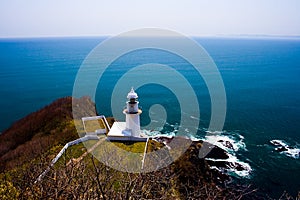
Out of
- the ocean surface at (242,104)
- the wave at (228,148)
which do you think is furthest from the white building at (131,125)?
the ocean surface at (242,104)

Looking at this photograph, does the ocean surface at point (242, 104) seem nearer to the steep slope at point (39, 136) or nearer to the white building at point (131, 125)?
the steep slope at point (39, 136)

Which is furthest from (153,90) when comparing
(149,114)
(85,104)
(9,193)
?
(9,193)

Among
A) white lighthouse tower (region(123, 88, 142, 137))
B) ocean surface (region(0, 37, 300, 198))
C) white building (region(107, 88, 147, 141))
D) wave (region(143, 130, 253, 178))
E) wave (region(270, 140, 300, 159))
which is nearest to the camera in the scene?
white building (region(107, 88, 147, 141))

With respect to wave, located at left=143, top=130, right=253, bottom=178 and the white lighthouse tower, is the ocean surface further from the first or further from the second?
the white lighthouse tower

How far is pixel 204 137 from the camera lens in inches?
1217

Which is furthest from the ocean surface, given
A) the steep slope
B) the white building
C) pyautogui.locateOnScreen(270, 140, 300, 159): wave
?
the white building

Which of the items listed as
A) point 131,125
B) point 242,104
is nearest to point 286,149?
point 131,125

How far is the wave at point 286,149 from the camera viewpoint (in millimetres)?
26622

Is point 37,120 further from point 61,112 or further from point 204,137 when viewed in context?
point 204,137

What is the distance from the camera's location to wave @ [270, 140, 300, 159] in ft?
87.3

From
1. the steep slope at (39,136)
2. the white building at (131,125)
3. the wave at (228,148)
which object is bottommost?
the wave at (228,148)

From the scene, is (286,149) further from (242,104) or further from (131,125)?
(242,104)

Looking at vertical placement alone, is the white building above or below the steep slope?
above

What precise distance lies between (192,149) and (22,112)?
27678mm
